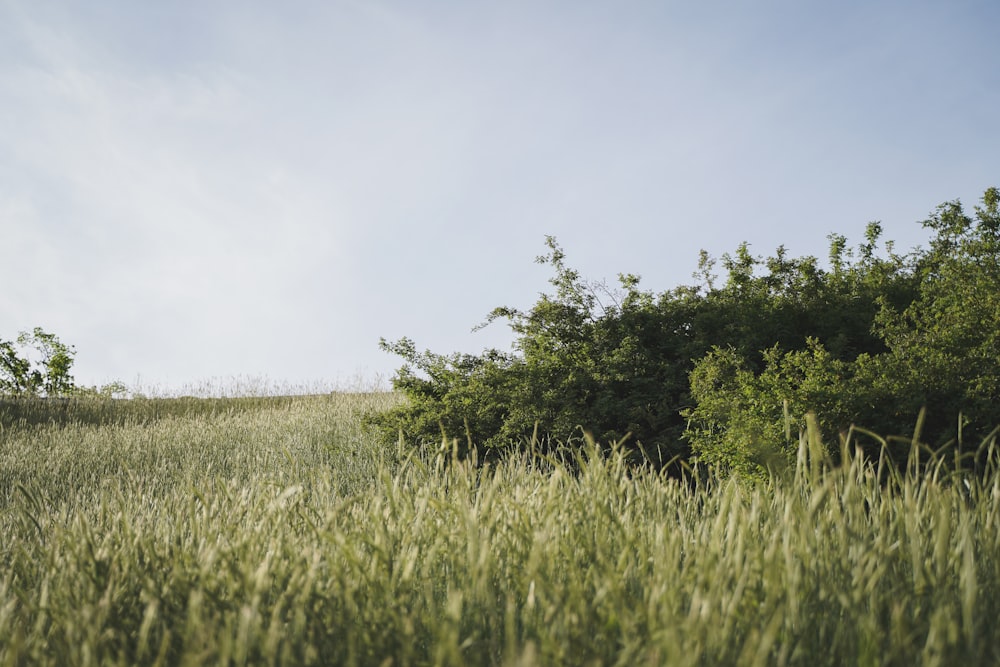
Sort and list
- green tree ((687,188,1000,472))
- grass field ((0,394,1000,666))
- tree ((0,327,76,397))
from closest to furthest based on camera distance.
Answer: grass field ((0,394,1000,666)) < green tree ((687,188,1000,472)) < tree ((0,327,76,397))

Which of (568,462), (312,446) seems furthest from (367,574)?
(312,446)

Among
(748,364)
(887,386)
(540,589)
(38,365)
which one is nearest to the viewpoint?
(540,589)

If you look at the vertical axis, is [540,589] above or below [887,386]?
below

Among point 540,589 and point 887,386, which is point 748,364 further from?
point 540,589

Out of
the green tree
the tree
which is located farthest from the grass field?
the tree

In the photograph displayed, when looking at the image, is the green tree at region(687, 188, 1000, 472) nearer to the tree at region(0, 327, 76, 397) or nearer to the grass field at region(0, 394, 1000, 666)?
the grass field at region(0, 394, 1000, 666)

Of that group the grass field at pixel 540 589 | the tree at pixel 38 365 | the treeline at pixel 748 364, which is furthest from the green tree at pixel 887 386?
Answer: the tree at pixel 38 365

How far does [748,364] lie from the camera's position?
637 centimetres

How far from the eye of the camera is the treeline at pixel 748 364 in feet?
16.7

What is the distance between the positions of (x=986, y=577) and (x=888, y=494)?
381 millimetres

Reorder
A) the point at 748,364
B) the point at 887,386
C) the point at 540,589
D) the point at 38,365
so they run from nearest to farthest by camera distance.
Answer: the point at 540,589
the point at 887,386
the point at 748,364
the point at 38,365

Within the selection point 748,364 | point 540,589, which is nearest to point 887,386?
point 748,364

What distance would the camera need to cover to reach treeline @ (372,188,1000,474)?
16.7 ft

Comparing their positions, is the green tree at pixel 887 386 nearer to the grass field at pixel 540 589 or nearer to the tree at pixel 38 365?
the grass field at pixel 540 589
